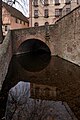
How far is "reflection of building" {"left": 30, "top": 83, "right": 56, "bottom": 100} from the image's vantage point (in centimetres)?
970

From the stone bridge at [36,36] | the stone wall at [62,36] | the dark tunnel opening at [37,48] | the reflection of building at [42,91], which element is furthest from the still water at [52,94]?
the dark tunnel opening at [37,48]

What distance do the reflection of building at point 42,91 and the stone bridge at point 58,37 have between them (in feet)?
18.0

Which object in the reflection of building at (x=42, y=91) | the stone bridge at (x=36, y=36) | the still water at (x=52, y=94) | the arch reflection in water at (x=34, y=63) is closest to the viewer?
the still water at (x=52, y=94)

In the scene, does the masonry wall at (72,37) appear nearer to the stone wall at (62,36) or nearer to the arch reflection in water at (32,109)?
the stone wall at (62,36)

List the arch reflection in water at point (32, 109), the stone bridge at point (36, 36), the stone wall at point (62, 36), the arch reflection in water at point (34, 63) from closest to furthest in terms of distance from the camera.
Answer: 1. the arch reflection in water at point (32, 109)
2. the stone wall at point (62, 36)
3. the arch reflection in water at point (34, 63)
4. the stone bridge at point (36, 36)

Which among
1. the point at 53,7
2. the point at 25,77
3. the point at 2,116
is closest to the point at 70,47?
the point at 25,77

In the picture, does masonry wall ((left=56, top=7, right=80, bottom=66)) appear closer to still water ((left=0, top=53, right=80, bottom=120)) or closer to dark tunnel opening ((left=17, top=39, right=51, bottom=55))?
still water ((left=0, top=53, right=80, bottom=120))

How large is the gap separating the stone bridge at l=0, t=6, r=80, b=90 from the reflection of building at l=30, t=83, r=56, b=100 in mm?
5473

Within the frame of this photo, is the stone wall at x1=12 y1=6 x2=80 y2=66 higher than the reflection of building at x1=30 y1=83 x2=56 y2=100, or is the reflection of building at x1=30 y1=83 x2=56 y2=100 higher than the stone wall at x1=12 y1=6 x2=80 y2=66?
the stone wall at x1=12 y1=6 x2=80 y2=66

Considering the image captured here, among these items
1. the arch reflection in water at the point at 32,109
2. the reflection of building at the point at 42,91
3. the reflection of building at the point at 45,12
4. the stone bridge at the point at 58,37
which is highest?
the reflection of building at the point at 45,12

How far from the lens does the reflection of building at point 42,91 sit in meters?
9.70

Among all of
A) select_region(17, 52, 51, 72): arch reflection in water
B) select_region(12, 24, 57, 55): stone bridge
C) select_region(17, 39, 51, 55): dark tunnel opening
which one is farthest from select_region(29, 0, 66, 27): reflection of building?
select_region(17, 52, 51, 72): arch reflection in water

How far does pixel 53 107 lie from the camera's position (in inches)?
323

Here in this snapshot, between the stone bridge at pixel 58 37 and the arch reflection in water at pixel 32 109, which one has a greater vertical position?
the stone bridge at pixel 58 37
